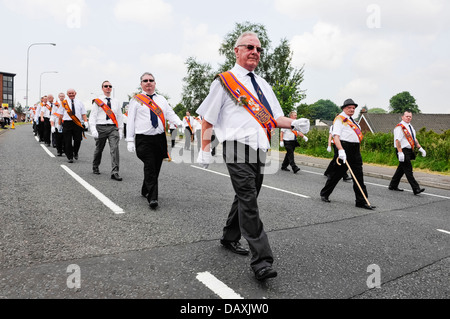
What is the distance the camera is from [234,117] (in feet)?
10.7

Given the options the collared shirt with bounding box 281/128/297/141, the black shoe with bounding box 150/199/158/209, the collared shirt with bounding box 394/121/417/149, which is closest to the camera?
the black shoe with bounding box 150/199/158/209

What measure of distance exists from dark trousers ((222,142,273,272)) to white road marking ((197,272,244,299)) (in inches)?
11.5

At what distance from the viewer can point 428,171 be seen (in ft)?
44.1

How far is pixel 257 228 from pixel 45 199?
3.98 metres

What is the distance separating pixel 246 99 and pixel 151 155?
2778 mm

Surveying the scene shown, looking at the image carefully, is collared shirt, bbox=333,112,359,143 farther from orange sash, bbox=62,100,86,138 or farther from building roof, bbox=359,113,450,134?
building roof, bbox=359,113,450,134

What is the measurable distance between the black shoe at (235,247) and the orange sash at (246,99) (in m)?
1.22

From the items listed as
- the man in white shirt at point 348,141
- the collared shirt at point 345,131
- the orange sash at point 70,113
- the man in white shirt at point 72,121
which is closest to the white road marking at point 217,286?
the man in white shirt at point 348,141

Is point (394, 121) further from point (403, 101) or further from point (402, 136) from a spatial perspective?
point (402, 136)

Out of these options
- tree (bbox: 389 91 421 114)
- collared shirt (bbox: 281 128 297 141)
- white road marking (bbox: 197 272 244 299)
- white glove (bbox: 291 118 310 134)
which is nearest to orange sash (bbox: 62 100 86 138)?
collared shirt (bbox: 281 128 297 141)

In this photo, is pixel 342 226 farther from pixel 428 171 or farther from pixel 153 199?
pixel 428 171

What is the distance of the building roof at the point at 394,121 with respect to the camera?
2169 inches

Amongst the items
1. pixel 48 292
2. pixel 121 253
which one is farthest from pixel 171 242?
pixel 48 292

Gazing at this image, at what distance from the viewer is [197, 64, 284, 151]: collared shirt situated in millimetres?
3227
